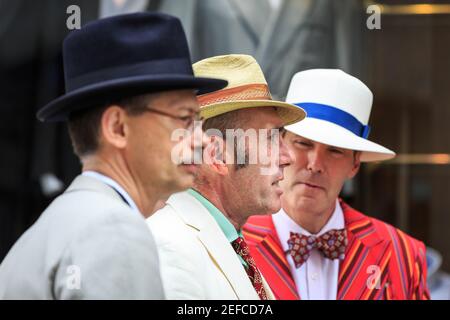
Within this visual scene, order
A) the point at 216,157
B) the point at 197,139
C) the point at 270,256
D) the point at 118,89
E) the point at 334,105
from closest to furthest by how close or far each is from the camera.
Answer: the point at 118,89, the point at 197,139, the point at 216,157, the point at 270,256, the point at 334,105

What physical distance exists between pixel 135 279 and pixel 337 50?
14.3 feet

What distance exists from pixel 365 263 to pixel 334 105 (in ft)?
2.07

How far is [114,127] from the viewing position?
2.21m

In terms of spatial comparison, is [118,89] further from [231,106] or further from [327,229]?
[327,229]

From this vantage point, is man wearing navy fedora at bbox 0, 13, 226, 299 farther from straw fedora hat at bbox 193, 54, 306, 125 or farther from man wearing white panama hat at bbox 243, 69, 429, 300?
man wearing white panama hat at bbox 243, 69, 429, 300

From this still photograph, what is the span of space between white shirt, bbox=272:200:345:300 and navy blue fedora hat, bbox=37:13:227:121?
177 cm

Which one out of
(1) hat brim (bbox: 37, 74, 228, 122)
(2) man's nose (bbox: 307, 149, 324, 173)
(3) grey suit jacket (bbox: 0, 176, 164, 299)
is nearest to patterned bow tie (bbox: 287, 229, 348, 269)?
(2) man's nose (bbox: 307, 149, 324, 173)

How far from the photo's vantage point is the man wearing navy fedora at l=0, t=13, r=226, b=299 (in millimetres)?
1994

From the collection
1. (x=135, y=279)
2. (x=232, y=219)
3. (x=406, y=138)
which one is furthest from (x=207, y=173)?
(x=406, y=138)

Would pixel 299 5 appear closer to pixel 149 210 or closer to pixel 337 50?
pixel 337 50

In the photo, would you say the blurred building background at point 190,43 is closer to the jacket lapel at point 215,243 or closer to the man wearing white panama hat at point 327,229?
the man wearing white panama hat at point 327,229

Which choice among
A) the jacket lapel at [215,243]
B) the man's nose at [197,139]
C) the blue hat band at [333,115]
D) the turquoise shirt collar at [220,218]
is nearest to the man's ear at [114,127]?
the man's nose at [197,139]

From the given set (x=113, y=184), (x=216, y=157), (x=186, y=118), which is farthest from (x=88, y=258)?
(x=216, y=157)

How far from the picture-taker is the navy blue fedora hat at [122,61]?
2.19m
